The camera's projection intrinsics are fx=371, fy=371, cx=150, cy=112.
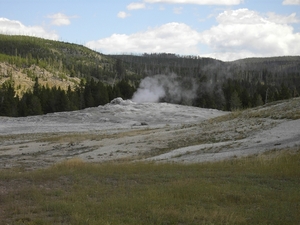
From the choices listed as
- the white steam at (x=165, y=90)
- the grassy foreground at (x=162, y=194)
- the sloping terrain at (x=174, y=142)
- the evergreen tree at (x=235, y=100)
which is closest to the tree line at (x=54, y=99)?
the white steam at (x=165, y=90)

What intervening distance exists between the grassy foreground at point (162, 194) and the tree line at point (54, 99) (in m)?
74.2

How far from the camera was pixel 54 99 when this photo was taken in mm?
93250

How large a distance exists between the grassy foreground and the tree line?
74.2 m

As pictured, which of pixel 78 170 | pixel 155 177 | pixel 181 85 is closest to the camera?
pixel 155 177

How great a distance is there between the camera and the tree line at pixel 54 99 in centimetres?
8925

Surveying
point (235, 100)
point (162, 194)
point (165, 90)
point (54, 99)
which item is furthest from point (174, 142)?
point (165, 90)

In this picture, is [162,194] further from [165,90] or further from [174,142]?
[165,90]

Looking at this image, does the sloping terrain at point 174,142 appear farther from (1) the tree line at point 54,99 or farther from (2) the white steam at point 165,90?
(2) the white steam at point 165,90

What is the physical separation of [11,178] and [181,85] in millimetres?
94860

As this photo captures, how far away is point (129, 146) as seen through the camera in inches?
1294

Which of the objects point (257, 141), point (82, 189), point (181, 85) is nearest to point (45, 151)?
point (257, 141)

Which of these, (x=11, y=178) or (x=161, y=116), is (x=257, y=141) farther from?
(x=161, y=116)

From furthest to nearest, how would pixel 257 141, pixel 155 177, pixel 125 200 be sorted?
pixel 257 141 < pixel 155 177 < pixel 125 200

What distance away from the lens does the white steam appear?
101000 millimetres
